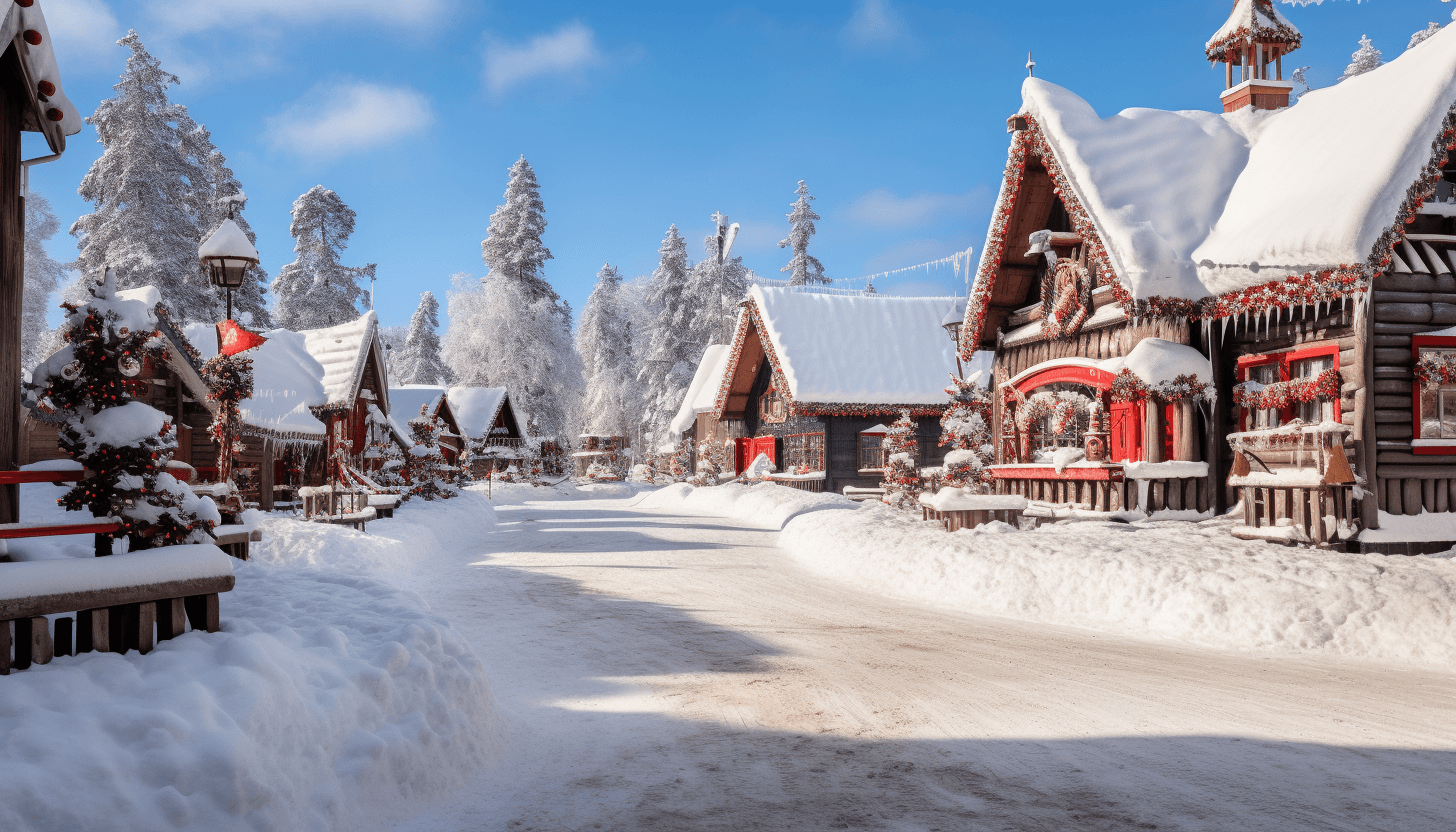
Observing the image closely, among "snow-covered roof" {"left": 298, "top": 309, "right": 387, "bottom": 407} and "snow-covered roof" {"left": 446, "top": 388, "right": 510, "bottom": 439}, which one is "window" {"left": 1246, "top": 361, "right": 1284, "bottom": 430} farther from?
"snow-covered roof" {"left": 446, "top": 388, "right": 510, "bottom": 439}

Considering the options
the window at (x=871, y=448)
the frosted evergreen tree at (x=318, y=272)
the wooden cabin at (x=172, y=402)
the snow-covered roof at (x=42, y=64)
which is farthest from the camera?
the frosted evergreen tree at (x=318, y=272)

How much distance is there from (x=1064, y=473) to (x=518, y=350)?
145 ft

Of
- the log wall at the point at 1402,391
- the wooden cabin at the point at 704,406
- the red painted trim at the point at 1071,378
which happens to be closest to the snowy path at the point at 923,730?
the log wall at the point at 1402,391

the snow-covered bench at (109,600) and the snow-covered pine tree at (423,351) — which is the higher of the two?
the snow-covered pine tree at (423,351)

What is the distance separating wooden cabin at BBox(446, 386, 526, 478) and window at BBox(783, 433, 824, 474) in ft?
71.5

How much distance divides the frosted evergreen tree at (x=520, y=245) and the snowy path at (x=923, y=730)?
4861cm

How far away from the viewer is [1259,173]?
13047 mm

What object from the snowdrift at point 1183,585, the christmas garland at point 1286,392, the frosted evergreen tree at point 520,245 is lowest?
the snowdrift at point 1183,585

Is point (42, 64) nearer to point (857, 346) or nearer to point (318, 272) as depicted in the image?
point (857, 346)

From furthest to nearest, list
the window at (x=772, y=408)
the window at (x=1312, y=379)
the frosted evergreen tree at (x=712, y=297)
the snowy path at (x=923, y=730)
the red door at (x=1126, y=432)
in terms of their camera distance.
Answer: the frosted evergreen tree at (x=712, y=297) → the window at (x=772, y=408) → the red door at (x=1126, y=432) → the window at (x=1312, y=379) → the snowy path at (x=923, y=730)

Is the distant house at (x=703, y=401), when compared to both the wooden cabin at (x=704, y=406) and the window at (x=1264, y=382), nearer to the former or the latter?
the wooden cabin at (x=704, y=406)

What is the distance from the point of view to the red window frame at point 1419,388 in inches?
400

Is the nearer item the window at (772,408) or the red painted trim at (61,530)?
the red painted trim at (61,530)

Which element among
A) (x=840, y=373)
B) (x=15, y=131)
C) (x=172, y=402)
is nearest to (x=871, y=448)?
(x=840, y=373)
